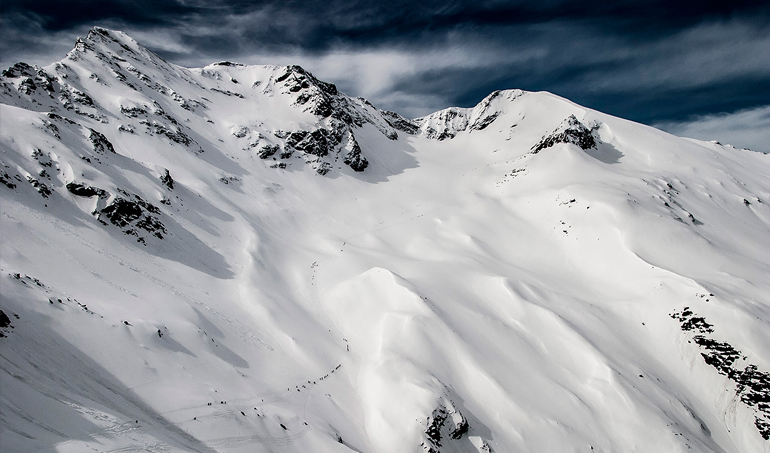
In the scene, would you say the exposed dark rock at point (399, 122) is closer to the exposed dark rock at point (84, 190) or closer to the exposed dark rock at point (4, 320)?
the exposed dark rock at point (84, 190)

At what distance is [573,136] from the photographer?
2751 inches

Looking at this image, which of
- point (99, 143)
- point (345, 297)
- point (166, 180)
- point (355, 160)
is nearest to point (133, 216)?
point (166, 180)

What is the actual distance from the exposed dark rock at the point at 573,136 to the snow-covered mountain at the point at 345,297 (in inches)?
244

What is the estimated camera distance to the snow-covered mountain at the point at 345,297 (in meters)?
17.9

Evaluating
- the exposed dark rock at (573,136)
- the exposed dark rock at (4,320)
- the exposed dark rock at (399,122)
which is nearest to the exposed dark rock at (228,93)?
the exposed dark rock at (399,122)

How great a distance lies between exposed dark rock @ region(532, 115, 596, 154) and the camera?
69438 mm

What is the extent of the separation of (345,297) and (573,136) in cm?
6174

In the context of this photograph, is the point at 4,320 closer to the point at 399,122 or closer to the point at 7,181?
the point at 7,181

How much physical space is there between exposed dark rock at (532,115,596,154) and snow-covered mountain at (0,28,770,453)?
619cm

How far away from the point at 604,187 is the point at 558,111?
182 feet

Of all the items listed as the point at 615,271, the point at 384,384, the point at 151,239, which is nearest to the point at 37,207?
the point at 151,239

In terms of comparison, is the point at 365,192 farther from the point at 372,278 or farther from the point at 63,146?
the point at 63,146

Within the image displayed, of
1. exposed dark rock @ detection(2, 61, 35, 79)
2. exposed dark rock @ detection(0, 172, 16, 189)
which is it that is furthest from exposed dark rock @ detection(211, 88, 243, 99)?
exposed dark rock @ detection(0, 172, 16, 189)

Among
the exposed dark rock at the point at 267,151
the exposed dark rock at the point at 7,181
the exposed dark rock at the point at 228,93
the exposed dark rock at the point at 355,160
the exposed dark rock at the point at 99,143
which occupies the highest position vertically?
the exposed dark rock at the point at 228,93
